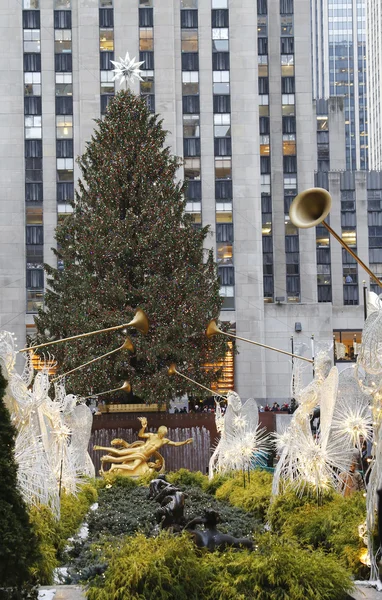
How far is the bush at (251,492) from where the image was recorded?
76.2ft

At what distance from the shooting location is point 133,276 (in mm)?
47125

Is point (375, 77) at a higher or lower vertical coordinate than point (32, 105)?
higher

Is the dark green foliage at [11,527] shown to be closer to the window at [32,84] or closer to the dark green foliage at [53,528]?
the dark green foliage at [53,528]

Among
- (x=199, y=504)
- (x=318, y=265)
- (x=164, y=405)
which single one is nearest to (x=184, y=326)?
(x=164, y=405)

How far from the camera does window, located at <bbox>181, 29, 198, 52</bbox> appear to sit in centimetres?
7131

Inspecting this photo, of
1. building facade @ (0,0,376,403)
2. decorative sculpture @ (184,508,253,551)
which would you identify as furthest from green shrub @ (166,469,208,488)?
Result: building facade @ (0,0,376,403)

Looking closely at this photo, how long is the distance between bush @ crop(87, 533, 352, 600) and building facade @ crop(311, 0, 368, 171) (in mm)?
175650

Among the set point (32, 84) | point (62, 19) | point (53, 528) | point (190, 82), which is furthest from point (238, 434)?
point (62, 19)

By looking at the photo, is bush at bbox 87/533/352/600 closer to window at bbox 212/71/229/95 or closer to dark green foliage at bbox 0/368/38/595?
dark green foliage at bbox 0/368/38/595

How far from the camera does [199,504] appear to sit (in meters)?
25.4

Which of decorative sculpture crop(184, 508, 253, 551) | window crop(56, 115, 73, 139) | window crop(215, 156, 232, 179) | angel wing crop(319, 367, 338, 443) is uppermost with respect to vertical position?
window crop(56, 115, 73, 139)

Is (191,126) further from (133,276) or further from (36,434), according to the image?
(36,434)

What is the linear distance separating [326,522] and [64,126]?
5640 cm

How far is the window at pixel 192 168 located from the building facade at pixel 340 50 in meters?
118
